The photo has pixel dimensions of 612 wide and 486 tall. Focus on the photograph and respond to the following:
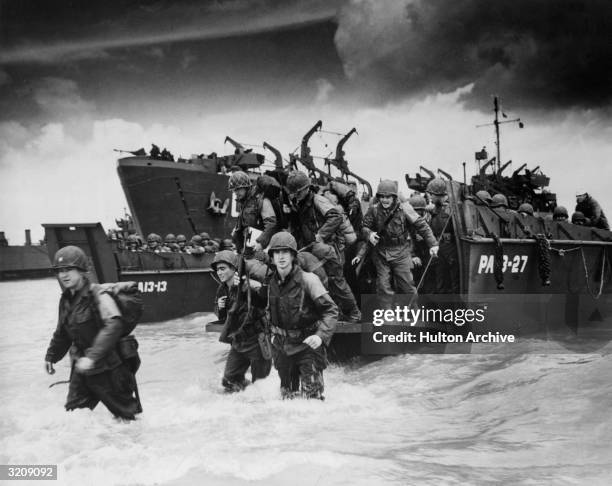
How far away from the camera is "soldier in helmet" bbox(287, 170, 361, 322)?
598 centimetres

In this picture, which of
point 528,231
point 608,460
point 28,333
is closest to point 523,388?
point 608,460

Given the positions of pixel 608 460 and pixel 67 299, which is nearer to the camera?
pixel 608 460

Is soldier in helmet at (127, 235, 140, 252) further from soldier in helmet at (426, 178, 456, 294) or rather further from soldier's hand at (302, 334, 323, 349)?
soldier's hand at (302, 334, 323, 349)

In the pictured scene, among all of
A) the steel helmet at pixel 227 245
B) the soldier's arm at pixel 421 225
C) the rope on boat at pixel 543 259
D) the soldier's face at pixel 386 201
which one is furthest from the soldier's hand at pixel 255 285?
the steel helmet at pixel 227 245

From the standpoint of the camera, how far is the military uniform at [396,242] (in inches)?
258

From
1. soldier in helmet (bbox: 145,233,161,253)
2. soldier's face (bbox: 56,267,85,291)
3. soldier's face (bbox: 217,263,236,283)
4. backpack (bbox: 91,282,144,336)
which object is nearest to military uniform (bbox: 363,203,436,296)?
soldier's face (bbox: 217,263,236,283)

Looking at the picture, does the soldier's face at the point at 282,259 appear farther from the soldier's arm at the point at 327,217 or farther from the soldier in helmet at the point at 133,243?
the soldier in helmet at the point at 133,243

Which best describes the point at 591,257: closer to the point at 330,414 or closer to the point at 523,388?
the point at 523,388

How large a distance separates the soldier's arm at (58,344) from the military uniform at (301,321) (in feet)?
5.04

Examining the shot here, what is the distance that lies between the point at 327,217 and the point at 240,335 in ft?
5.14

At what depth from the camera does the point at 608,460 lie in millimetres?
3533

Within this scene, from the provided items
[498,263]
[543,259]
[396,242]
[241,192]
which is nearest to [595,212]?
[543,259]

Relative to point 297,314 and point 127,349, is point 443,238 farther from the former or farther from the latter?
point 127,349

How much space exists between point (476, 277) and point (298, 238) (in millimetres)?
2222
